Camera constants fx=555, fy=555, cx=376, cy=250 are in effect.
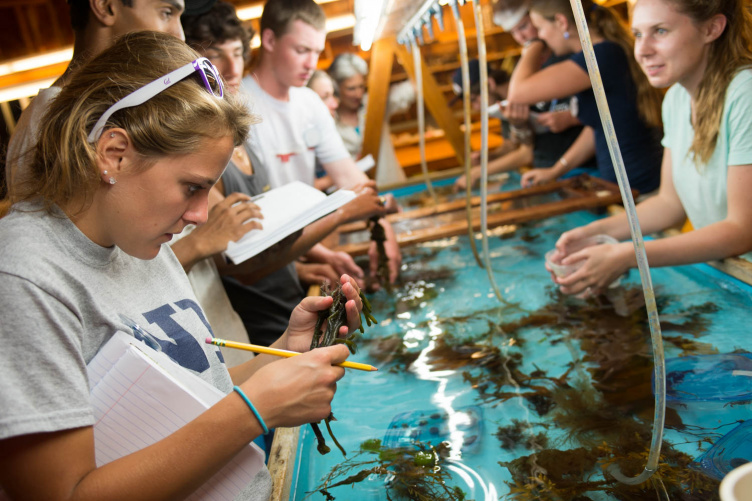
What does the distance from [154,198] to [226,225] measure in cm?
84

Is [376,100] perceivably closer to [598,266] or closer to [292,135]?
[292,135]

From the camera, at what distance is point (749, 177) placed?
5.28 feet

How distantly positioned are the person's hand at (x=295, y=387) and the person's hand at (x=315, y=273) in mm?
1480

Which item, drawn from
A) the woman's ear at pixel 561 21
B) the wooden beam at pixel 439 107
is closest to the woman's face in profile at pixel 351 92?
the wooden beam at pixel 439 107

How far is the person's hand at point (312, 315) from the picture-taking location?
1195mm

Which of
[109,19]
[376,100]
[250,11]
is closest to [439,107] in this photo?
[376,100]

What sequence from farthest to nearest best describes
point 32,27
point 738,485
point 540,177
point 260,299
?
point 32,27 < point 540,177 < point 260,299 < point 738,485

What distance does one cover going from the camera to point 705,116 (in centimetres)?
173

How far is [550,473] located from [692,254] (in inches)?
39.9

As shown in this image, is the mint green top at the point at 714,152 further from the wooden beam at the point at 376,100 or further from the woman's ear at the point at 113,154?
the wooden beam at the point at 376,100

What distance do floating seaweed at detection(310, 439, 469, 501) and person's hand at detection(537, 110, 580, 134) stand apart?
2.98 metres

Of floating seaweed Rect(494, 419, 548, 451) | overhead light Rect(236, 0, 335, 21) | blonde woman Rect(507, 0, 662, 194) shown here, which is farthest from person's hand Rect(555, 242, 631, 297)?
overhead light Rect(236, 0, 335, 21)

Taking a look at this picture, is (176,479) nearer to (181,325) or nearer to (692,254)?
(181,325)

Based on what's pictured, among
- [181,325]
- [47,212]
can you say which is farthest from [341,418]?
[47,212]
